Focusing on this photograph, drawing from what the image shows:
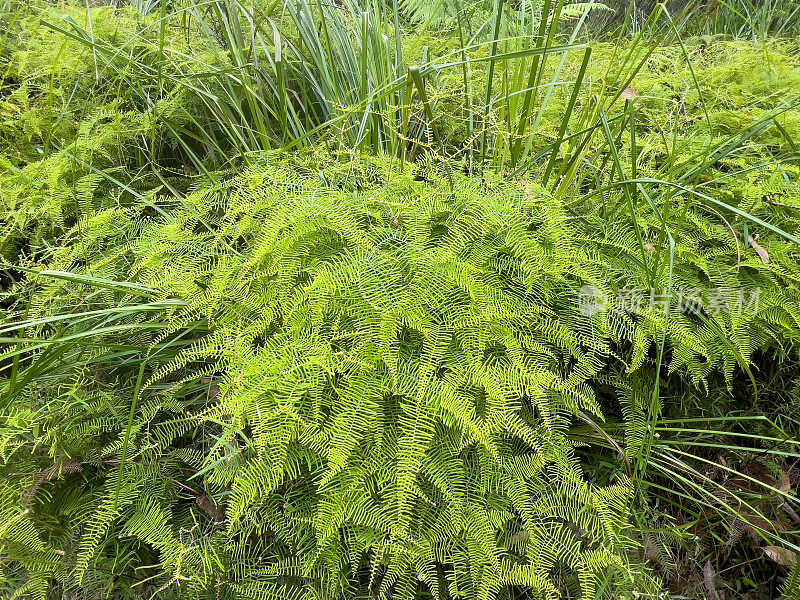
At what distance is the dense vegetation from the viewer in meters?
1.20

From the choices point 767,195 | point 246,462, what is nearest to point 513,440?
point 246,462

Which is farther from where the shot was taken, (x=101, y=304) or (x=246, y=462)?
(x=101, y=304)

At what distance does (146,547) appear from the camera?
136 cm

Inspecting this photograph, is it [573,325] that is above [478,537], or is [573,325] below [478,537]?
above

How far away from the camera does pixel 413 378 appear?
46.9 inches

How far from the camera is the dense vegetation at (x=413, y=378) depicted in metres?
1.20

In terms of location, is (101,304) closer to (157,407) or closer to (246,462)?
(157,407)

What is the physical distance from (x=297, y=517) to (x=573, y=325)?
32.2 inches

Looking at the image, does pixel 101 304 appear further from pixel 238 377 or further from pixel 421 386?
pixel 421 386

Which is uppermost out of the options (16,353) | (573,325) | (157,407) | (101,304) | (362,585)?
(16,353)

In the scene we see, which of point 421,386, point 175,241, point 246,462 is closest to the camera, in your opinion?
point 421,386

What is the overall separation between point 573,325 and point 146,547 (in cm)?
123

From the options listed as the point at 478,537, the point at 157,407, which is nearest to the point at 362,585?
the point at 478,537

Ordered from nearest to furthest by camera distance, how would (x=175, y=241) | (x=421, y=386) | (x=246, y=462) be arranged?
(x=421, y=386) < (x=246, y=462) < (x=175, y=241)
